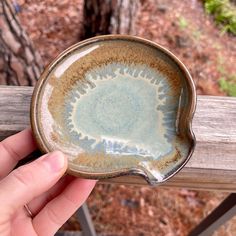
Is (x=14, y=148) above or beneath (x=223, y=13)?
above

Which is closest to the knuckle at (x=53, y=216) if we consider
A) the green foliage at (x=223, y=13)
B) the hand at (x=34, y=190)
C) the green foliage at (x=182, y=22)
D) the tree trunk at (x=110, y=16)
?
the hand at (x=34, y=190)

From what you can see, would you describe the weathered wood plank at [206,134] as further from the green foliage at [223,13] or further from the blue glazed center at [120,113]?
the green foliage at [223,13]

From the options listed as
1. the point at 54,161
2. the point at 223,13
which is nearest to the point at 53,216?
the point at 54,161

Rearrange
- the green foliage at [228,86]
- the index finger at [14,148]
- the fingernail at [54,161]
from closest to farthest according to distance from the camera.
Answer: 1. the fingernail at [54,161]
2. the index finger at [14,148]
3. the green foliage at [228,86]

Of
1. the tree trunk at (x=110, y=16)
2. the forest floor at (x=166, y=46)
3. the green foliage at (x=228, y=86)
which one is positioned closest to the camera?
the forest floor at (x=166, y=46)

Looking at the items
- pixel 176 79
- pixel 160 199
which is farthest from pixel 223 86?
pixel 176 79

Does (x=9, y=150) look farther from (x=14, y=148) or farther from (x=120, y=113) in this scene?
(x=120, y=113)

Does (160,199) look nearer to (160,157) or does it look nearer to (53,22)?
(160,157)
